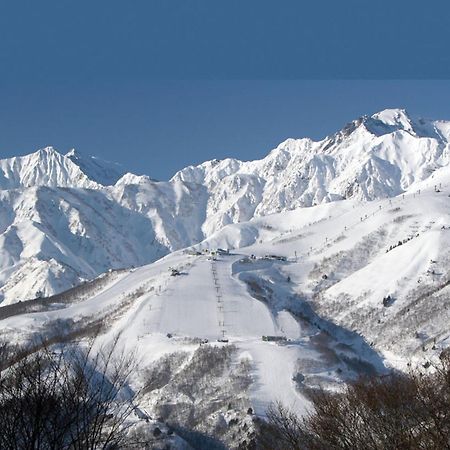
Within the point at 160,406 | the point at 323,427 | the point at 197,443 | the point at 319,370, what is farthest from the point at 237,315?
the point at 323,427

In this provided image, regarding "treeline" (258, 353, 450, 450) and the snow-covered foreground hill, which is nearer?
"treeline" (258, 353, 450, 450)

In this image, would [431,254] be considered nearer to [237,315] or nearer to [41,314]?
[237,315]

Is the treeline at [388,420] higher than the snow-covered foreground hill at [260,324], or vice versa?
the snow-covered foreground hill at [260,324]

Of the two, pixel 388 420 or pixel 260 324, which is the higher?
pixel 260 324

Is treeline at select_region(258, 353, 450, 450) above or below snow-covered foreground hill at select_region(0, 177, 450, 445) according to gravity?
below

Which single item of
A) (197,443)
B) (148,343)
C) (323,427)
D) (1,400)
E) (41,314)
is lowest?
(323,427)

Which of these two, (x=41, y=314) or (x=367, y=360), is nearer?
(x=367, y=360)

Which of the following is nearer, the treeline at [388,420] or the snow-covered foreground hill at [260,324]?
the treeline at [388,420]

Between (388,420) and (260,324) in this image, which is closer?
(388,420)
